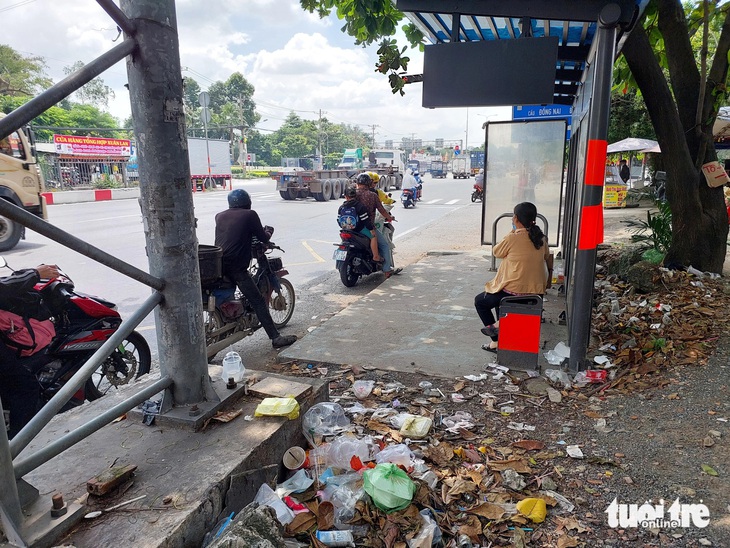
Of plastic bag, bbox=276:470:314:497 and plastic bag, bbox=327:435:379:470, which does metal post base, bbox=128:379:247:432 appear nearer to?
plastic bag, bbox=276:470:314:497

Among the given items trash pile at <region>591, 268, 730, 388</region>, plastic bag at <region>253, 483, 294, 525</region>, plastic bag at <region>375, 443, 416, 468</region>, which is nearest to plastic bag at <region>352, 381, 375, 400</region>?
plastic bag at <region>375, 443, 416, 468</region>

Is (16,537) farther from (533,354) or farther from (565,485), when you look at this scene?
(533,354)

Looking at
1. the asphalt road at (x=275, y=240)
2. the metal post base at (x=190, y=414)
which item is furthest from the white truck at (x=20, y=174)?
the metal post base at (x=190, y=414)

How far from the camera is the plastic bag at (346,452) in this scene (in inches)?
117

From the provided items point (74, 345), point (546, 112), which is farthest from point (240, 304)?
point (546, 112)

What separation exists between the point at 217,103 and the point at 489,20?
7815 cm

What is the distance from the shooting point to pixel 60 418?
318 cm

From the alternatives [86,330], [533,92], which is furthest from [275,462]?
[533,92]

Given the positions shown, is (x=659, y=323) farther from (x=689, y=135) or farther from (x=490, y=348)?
(x=689, y=135)

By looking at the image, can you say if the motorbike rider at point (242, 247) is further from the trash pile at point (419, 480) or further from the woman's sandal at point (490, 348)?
the woman's sandal at point (490, 348)

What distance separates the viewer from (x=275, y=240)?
39.7 feet

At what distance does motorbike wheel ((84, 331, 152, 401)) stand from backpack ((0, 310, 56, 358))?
0.57 metres

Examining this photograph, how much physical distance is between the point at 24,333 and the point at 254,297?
2190 millimetres

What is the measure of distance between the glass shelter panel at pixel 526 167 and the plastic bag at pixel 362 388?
14.9 feet
